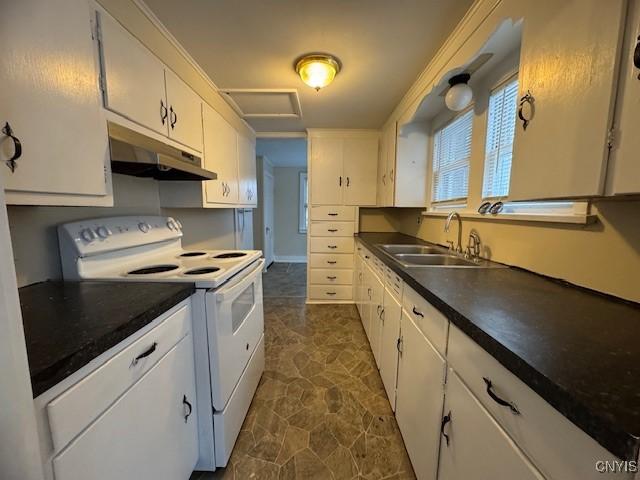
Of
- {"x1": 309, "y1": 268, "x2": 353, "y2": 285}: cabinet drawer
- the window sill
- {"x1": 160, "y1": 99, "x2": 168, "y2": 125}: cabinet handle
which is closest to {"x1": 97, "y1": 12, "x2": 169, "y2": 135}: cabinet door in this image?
{"x1": 160, "y1": 99, "x2": 168, "y2": 125}: cabinet handle

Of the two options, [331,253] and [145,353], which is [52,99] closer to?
[145,353]

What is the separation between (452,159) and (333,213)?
60.1 inches

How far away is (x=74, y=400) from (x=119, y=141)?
99 cm

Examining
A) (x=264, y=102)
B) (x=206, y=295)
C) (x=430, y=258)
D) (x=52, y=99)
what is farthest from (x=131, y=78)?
(x=430, y=258)

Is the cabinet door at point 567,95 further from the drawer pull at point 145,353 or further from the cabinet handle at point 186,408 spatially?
the cabinet handle at point 186,408

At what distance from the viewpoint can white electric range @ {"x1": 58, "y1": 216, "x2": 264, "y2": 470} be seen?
3.87ft

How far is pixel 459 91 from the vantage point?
171 cm

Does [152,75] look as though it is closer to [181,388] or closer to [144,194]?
[144,194]

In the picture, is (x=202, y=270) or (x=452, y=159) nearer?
(x=202, y=270)

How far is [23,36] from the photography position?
755 millimetres

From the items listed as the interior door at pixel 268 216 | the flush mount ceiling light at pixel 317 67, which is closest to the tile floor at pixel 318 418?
the flush mount ceiling light at pixel 317 67

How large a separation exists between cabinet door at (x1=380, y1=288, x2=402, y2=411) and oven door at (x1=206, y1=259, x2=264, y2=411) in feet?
2.90

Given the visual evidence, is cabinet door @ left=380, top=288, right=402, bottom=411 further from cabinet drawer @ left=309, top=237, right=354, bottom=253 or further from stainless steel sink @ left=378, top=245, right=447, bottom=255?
cabinet drawer @ left=309, top=237, right=354, bottom=253

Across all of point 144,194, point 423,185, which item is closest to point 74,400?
point 144,194
